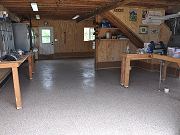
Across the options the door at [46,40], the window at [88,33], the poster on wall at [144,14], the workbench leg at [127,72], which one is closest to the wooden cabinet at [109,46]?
the poster on wall at [144,14]

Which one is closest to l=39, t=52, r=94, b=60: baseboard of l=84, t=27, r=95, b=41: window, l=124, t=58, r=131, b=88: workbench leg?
l=84, t=27, r=95, b=41: window

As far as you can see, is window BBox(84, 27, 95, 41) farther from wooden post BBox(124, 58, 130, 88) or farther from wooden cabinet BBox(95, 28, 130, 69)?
wooden post BBox(124, 58, 130, 88)

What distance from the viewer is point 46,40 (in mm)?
11305

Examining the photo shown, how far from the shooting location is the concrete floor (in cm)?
274

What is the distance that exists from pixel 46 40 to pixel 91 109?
8.65 m

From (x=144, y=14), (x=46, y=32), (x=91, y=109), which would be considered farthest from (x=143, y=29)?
(x=46, y=32)

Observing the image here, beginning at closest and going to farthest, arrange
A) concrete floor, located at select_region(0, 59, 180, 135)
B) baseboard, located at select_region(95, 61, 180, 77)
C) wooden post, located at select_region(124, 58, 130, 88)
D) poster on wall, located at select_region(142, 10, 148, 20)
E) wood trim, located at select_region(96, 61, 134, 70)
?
concrete floor, located at select_region(0, 59, 180, 135) → wooden post, located at select_region(124, 58, 130, 88) → poster on wall, located at select_region(142, 10, 148, 20) → baseboard, located at select_region(95, 61, 180, 77) → wood trim, located at select_region(96, 61, 134, 70)

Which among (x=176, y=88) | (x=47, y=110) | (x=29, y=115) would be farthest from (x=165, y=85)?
(x=29, y=115)

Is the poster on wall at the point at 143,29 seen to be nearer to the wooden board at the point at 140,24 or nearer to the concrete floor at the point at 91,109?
the wooden board at the point at 140,24

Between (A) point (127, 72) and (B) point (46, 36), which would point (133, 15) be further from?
(B) point (46, 36)

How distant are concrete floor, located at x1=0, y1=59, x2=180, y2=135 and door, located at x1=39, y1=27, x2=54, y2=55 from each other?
612 cm

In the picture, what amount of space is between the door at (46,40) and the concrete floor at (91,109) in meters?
6.12

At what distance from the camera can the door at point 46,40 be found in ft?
36.7

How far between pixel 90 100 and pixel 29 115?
51.4 inches
